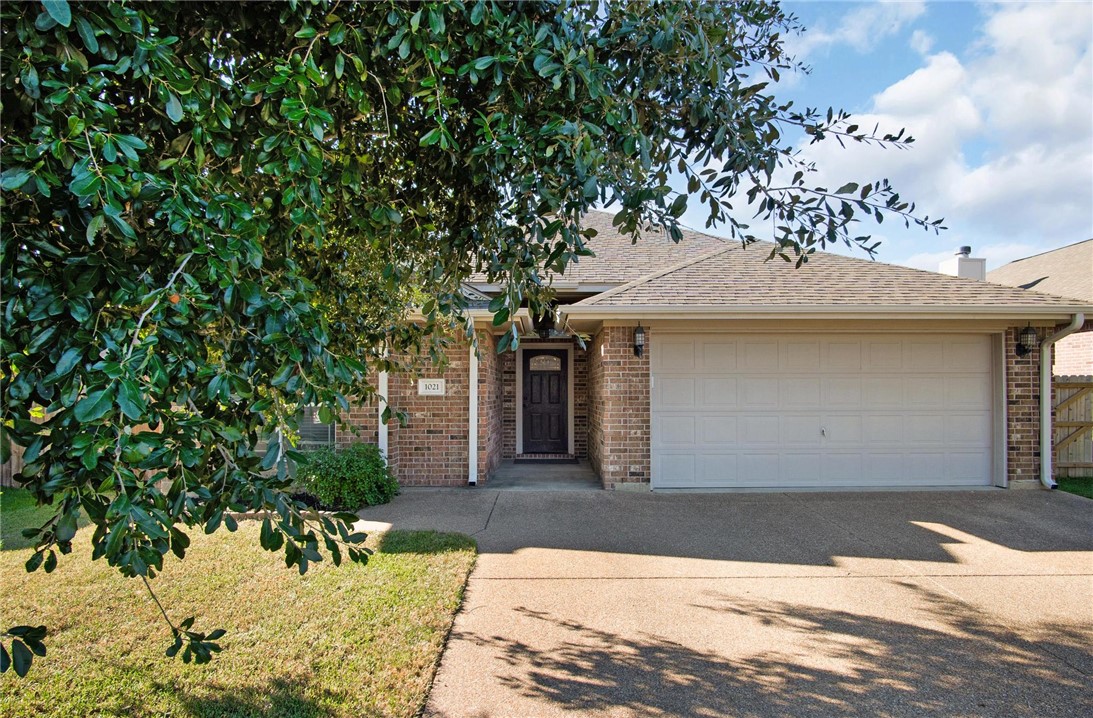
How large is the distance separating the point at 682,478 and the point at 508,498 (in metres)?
2.42

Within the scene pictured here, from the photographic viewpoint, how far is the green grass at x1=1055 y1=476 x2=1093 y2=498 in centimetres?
760

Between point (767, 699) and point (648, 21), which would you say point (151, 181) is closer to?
point (648, 21)

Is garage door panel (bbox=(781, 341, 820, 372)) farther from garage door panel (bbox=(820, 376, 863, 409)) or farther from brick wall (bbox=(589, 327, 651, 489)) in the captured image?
brick wall (bbox=(589, 327, 651, 489))

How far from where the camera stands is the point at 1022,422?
25.3 ft

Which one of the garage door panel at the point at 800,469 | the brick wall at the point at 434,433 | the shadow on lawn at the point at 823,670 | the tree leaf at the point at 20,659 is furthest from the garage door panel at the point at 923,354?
the tree leaf at the point at 20,659

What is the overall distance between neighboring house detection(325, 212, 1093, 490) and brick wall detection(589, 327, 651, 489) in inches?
0.6

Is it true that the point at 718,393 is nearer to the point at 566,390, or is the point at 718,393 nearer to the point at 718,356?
the point at 718,356

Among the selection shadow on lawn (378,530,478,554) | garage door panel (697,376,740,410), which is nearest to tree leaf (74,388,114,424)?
shadow on lawn (378,530,478,554)

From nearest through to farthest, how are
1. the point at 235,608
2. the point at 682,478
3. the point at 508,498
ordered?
the point at 235,608, the point at 508,498, the point at 682,478

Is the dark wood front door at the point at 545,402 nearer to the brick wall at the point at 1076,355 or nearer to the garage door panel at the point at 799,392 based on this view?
the garage door panel at the point at 799,392

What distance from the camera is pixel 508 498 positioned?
7.24m

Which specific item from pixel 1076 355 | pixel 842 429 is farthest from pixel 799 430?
pixel 1076 355

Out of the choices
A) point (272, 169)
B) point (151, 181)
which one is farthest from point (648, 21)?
point (151, 181)

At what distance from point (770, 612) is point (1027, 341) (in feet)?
21.3
